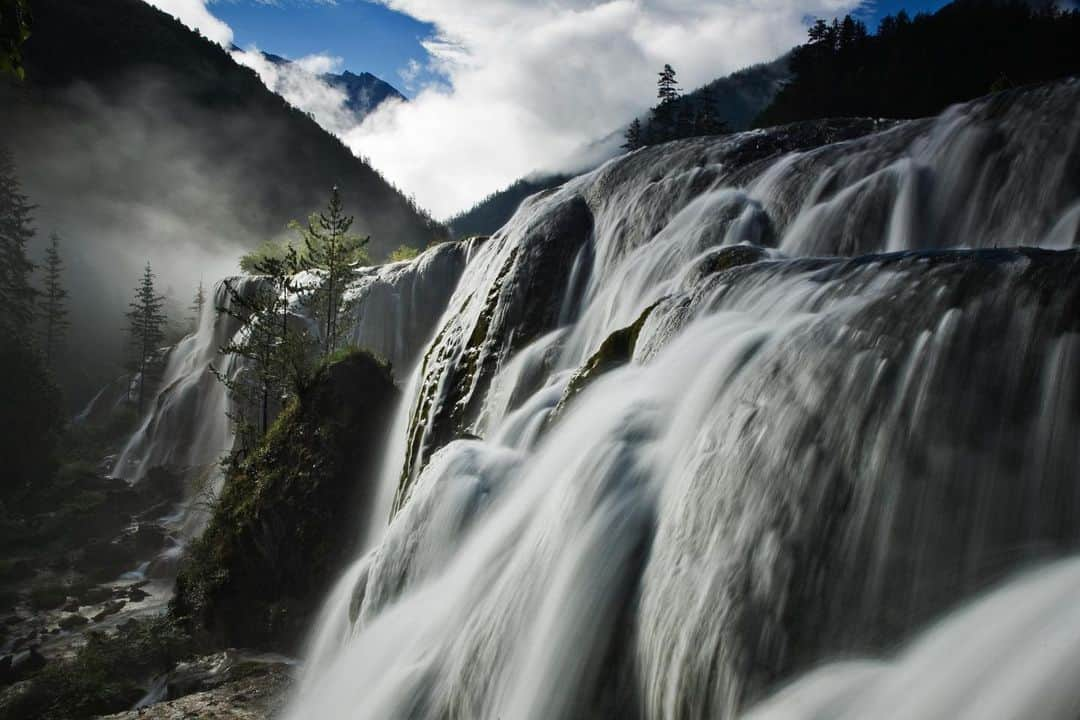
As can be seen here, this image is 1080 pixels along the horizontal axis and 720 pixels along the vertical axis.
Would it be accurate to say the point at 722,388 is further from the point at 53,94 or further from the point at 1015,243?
the point at 53,94

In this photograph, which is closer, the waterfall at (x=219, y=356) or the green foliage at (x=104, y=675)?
the green foliage at (x=104, y=675)

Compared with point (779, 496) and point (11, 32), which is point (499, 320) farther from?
point (11, 32)

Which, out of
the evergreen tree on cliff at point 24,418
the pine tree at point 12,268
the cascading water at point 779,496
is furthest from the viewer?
the pine tree at point 12,268

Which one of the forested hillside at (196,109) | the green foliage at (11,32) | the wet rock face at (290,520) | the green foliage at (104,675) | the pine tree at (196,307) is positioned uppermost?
the forested hillside at (196,109)

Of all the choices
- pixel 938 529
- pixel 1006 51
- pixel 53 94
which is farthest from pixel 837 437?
pixel 53 94

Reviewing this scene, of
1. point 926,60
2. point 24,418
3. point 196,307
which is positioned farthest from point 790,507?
point 196,307

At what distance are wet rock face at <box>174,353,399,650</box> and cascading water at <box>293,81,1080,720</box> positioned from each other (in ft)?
15.7

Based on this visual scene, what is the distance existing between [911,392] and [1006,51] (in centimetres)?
4049

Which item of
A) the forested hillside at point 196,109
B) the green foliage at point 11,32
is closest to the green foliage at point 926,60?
the green foliage at point 11,32

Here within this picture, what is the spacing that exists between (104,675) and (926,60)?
46.5 metres

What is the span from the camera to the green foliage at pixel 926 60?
3309cm

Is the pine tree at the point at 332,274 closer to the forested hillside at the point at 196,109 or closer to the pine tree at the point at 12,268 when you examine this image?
the pine tree at the point at 12,268

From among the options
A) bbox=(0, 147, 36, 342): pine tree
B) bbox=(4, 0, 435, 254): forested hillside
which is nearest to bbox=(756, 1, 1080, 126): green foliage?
bbox=(0, 147, 36, 342): pine tree

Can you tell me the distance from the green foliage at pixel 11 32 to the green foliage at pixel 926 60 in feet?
116
